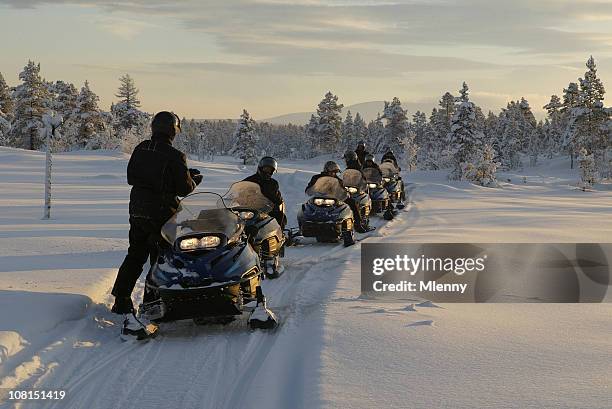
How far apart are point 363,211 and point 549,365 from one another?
9.64 m

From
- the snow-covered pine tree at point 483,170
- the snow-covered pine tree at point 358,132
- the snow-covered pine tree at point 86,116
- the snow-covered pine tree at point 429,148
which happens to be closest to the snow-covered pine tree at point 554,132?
the snow-covered pine tree at point 429,148

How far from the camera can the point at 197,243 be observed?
5848 millimetres

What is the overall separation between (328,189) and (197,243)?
21.1 ft

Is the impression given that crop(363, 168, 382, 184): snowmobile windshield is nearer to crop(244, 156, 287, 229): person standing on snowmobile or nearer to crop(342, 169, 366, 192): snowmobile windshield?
crop(342, 169, 366, 192): snowmobile windshield

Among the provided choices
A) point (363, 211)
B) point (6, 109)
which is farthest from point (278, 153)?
point (363, 211)

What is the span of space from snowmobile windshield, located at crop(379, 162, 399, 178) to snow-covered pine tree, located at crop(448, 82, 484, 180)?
4039 centimetres

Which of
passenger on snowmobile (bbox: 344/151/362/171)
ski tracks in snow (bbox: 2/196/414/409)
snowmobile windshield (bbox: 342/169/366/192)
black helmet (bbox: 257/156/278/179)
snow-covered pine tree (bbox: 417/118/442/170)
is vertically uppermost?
snow-covered pine tree (bbox: 417/118/442/170)

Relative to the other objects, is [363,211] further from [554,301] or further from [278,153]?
[278,153]

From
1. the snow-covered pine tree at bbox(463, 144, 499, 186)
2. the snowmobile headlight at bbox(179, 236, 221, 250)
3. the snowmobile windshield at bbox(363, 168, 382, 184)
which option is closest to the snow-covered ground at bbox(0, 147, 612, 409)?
the snowmobile headlight at bbox(179, 236, 221, 250)

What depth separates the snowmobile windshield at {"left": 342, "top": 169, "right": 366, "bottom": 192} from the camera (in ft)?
46.8

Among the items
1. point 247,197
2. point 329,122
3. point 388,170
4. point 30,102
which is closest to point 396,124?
point 329,122

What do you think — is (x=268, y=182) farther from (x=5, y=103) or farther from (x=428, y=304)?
(x=5, y=103)

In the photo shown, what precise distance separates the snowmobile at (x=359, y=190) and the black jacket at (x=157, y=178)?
25.4ft

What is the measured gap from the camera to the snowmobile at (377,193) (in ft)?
55.0
